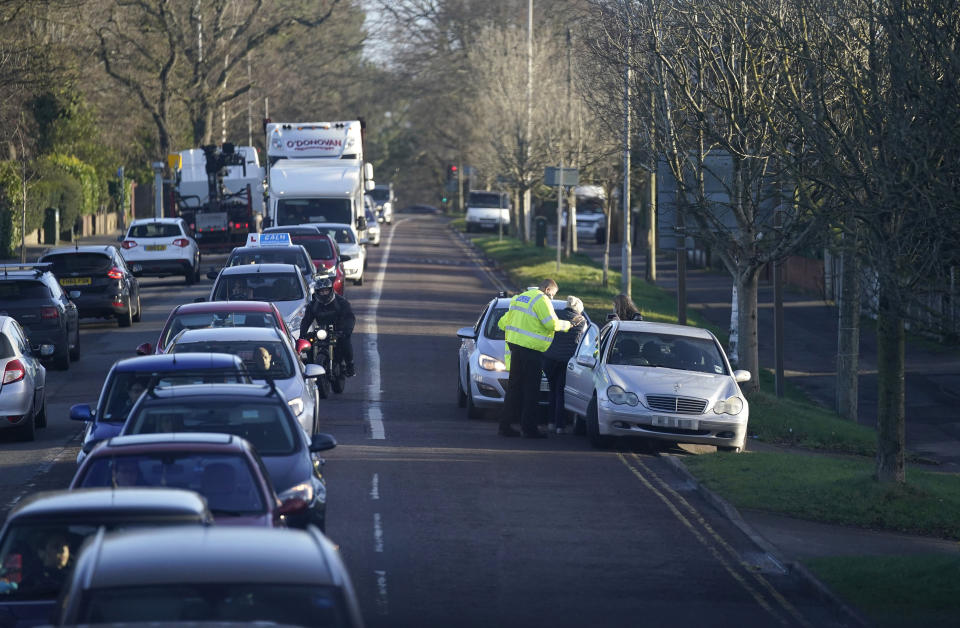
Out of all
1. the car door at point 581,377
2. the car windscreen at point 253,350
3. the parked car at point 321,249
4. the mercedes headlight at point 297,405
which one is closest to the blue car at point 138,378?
the mercedes headlight at point 297,405

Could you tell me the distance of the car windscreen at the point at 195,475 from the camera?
25.8 ft

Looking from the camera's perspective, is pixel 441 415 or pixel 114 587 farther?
pixel 441 415

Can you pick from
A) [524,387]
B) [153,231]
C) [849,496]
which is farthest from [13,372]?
[153,231]

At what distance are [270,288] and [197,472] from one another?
13.7 meters

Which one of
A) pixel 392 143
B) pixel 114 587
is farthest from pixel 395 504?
pixel 392 143

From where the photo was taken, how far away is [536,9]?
70.9 meters

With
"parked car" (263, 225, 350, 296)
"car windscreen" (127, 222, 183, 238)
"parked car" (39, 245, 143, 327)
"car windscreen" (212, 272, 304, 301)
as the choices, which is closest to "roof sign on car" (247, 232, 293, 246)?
"parked car" (39, 245, 143, 327)

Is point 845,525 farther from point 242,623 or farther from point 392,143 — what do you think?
point 392,143

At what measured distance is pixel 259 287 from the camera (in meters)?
21.4

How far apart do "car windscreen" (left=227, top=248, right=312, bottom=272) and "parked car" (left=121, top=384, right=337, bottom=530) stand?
15.7 meters

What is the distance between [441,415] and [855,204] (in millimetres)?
8552

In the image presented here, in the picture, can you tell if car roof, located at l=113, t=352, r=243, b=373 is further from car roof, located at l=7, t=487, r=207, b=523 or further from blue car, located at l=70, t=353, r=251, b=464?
car roof, located at l=7, t=487, r=207, b=523

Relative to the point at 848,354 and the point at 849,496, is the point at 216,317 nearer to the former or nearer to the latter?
the point at 849,496

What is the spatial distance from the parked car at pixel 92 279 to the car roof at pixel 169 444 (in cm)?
1926
